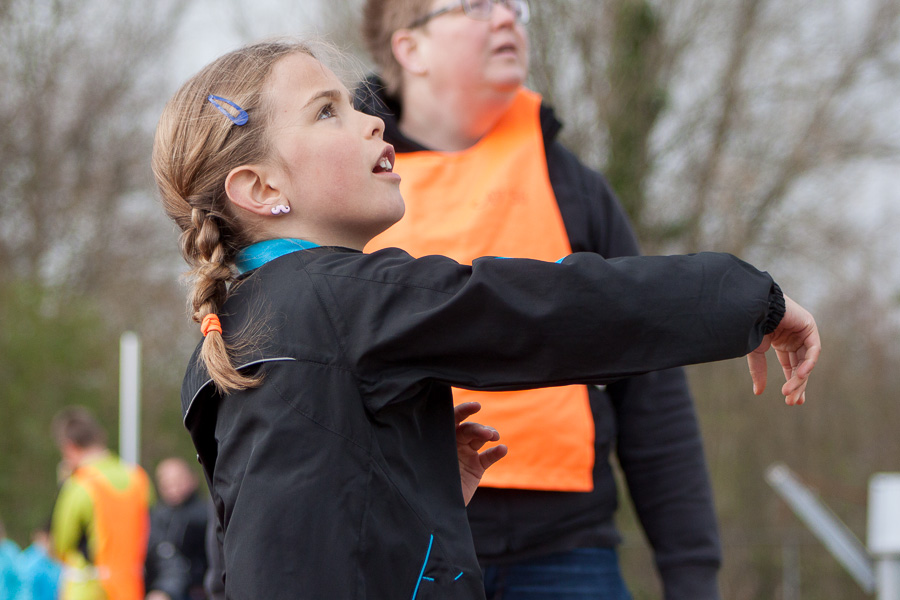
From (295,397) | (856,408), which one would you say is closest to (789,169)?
(856,408)

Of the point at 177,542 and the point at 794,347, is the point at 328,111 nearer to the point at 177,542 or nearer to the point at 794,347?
the point at 794,347

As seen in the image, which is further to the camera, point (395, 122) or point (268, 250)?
point (395, 122)

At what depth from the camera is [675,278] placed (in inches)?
45.9

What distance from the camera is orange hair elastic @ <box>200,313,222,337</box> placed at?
1.29m

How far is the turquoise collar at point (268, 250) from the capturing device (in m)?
1.36

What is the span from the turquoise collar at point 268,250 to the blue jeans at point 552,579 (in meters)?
0.80

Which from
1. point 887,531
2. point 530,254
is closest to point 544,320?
point 530,254

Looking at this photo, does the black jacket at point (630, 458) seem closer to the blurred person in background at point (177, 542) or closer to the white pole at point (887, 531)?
the white pole at point (887, 531)

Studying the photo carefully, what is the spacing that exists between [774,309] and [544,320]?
31 centimetres

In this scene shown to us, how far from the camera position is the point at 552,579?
6.05ft

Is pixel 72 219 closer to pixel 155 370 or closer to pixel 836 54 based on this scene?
pixel 155 370

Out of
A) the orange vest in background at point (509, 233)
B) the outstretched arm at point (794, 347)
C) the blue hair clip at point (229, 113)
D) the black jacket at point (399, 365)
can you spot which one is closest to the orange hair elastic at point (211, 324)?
→ the black jacket at point (399, 365)

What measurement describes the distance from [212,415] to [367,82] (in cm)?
99

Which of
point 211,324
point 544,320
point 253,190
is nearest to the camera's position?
point 544,320
